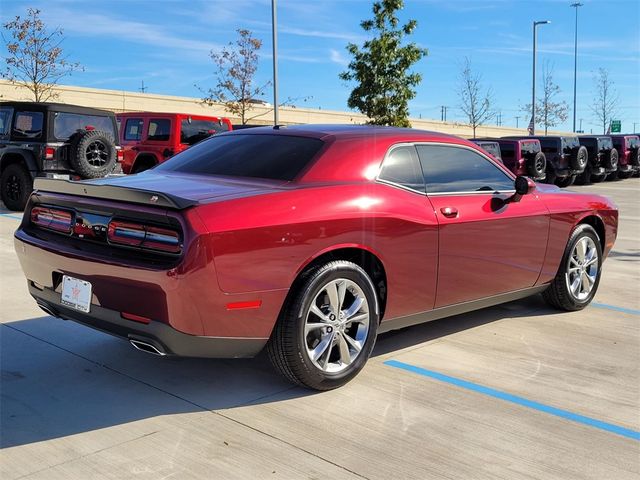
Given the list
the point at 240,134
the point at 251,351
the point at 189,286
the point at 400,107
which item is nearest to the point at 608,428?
the point at 251,351

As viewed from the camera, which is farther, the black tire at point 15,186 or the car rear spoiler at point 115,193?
the black tire at point 15,186

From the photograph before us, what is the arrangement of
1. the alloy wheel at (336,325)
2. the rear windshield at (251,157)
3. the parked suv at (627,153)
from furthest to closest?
the parked suv at (627,153), the rear windshield at (251,157), the alloy wheel at (336,325)

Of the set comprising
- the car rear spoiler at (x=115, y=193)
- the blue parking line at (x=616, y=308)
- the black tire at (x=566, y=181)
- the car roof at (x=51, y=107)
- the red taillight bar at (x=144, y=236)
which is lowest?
the blue parking line at (x=616, y=308)

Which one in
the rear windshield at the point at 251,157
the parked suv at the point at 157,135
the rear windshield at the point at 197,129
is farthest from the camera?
the rear windshield at the point at 197,129

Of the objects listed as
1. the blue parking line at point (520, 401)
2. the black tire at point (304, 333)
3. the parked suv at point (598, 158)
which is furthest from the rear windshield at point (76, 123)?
the parked suv at point (598, 158)

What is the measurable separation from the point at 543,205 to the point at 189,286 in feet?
10.5

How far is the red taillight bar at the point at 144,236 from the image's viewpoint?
11.1ft

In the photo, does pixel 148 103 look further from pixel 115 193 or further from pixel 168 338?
pixel 168 338

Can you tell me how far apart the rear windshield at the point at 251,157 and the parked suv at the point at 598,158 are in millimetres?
22047

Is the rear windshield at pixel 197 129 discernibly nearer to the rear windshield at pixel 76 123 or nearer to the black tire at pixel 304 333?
the rear windshield at pixel 76 123

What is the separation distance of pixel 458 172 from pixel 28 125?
957cm

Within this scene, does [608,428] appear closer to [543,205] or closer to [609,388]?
[609,388]

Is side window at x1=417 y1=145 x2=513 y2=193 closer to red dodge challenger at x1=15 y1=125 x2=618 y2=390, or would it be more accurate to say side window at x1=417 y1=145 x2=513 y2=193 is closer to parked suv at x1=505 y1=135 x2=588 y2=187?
red dodge challenger at x1=15 y1=125 x2=618 y2=390

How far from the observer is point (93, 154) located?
11.8 metres
